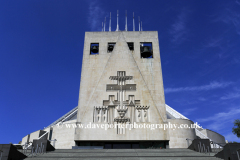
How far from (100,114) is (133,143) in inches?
128

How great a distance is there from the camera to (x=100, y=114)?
15656mm

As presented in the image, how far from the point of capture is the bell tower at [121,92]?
15102mm

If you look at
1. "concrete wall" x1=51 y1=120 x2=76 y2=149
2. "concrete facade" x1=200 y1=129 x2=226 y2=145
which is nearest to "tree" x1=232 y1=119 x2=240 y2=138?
"concrete facade" x1=200 y1=129 x2=226 y2=145

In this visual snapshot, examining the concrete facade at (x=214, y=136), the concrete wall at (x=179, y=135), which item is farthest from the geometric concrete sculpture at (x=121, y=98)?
the concrete facade at (x=214, y=136)

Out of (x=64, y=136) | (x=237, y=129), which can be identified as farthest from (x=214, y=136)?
(x=64, y=136)

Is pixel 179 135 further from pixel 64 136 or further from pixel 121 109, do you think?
pixel 64 136

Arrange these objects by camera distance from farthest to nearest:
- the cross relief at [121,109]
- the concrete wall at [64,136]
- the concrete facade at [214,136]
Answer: the concrete facade at [214,136]
the concrete wall at [64,136]
the cross relief at [121,109]

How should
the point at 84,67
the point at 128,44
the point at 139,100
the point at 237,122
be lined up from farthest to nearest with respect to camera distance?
the point at 237,122 < the point at 128,44 < the point at 84,67 < the point at 139,100

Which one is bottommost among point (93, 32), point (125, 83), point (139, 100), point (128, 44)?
point (139, 100)

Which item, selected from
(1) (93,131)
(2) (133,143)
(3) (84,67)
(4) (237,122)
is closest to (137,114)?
(2) (133,143)

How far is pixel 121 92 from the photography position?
648 inches

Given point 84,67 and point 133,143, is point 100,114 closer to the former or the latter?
point 133,143

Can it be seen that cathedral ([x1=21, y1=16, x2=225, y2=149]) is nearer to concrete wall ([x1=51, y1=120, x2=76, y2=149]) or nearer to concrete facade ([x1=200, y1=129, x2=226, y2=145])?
concrete wall ([x1=51, y1=120, x2=76, y2=149])

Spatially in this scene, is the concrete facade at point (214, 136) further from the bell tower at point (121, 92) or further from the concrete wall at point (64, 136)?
the concrete wall at point (64, 136)
